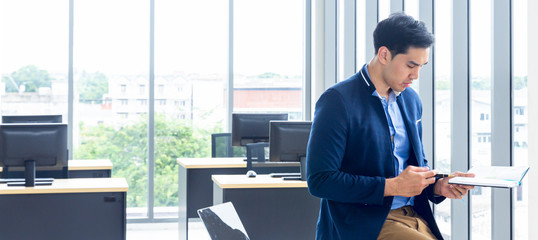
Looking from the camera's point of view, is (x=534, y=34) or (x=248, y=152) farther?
(x=248, y=152)

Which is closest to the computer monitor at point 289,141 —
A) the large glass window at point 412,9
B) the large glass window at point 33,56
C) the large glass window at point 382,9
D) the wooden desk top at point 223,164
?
the large glass window at point 412,9

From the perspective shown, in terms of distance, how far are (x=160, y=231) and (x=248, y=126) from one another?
2177 millimetres

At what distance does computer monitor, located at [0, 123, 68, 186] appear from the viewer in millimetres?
3938

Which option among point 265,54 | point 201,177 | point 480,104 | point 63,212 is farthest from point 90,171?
point 480,104

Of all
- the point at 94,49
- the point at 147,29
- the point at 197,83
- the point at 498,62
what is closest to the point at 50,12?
the point at 94,49

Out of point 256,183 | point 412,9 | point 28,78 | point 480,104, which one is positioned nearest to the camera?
point 480,104

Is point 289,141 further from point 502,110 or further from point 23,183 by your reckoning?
point 23,183

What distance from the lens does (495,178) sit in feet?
6.34

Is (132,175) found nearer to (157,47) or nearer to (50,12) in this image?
(157,47)

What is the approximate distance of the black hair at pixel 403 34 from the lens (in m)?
1.95

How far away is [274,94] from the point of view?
7.21m

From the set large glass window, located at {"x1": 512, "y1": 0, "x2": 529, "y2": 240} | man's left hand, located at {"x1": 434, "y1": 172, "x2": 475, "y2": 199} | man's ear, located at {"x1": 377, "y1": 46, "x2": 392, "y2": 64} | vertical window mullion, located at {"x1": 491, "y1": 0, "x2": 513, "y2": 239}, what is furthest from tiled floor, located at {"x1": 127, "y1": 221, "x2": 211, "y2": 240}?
man's ear, located at {"x1": 377, "y1": 46, "x2": 392, "y2": 64}

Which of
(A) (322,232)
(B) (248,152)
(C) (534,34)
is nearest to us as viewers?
(A) (322,232)

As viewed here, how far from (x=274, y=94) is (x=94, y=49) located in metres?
2.14
